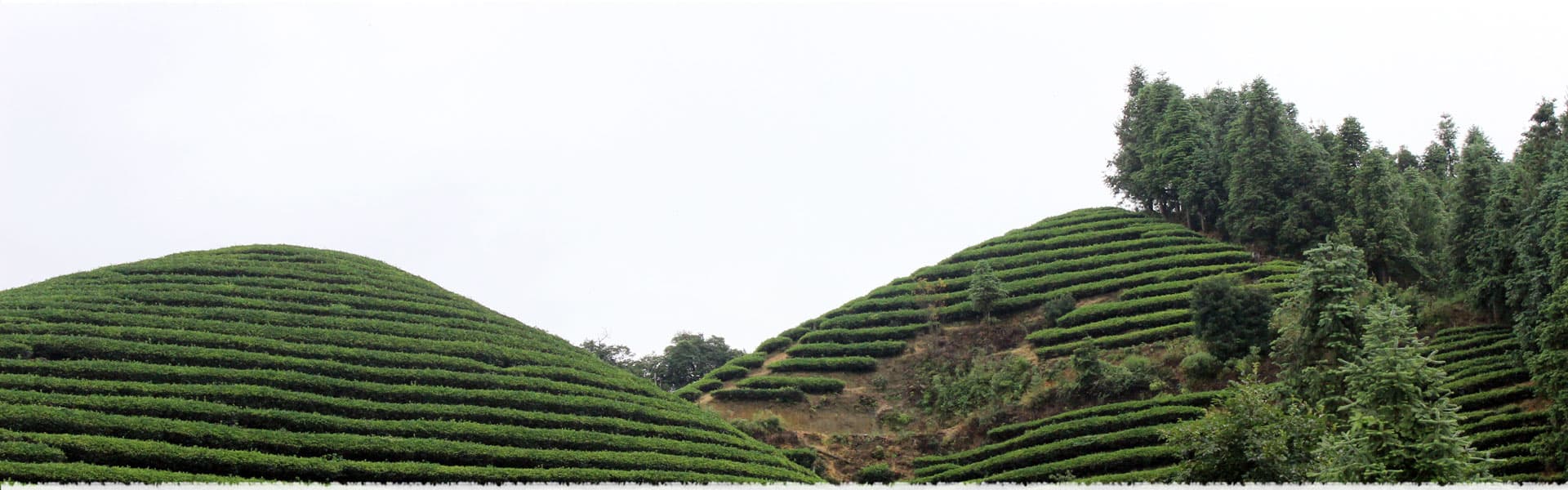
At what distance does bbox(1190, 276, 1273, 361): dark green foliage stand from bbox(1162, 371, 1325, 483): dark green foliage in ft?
61.2

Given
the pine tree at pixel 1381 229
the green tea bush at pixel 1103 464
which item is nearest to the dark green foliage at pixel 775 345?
the green tea bush at pixel 1103 464

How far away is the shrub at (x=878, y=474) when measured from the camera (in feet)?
135

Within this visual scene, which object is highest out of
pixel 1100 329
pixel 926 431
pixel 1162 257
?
pixel 1162 257

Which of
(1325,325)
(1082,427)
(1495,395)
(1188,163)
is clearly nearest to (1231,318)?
(1082,427)

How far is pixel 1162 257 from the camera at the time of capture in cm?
5378

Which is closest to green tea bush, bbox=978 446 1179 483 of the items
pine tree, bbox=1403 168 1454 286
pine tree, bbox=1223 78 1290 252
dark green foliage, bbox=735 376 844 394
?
dark green foliage, bbox=735 376 844 394

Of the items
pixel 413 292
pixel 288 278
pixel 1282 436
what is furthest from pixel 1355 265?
pixel 288 278

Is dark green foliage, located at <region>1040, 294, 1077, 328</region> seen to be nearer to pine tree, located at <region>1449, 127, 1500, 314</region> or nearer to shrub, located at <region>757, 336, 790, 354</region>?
shrub, located at <region>757, 336, 790, 354</region>

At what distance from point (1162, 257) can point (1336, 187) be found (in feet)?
25.4

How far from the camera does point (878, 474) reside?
41.1 metres

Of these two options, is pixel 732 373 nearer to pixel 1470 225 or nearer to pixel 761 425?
pixel 761 425

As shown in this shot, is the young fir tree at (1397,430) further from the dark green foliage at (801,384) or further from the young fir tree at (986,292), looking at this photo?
the young fir tree at (986,292)

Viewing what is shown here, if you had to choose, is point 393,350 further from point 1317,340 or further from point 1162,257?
point 1162,257

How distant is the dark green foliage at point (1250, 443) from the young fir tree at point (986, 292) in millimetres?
28504
